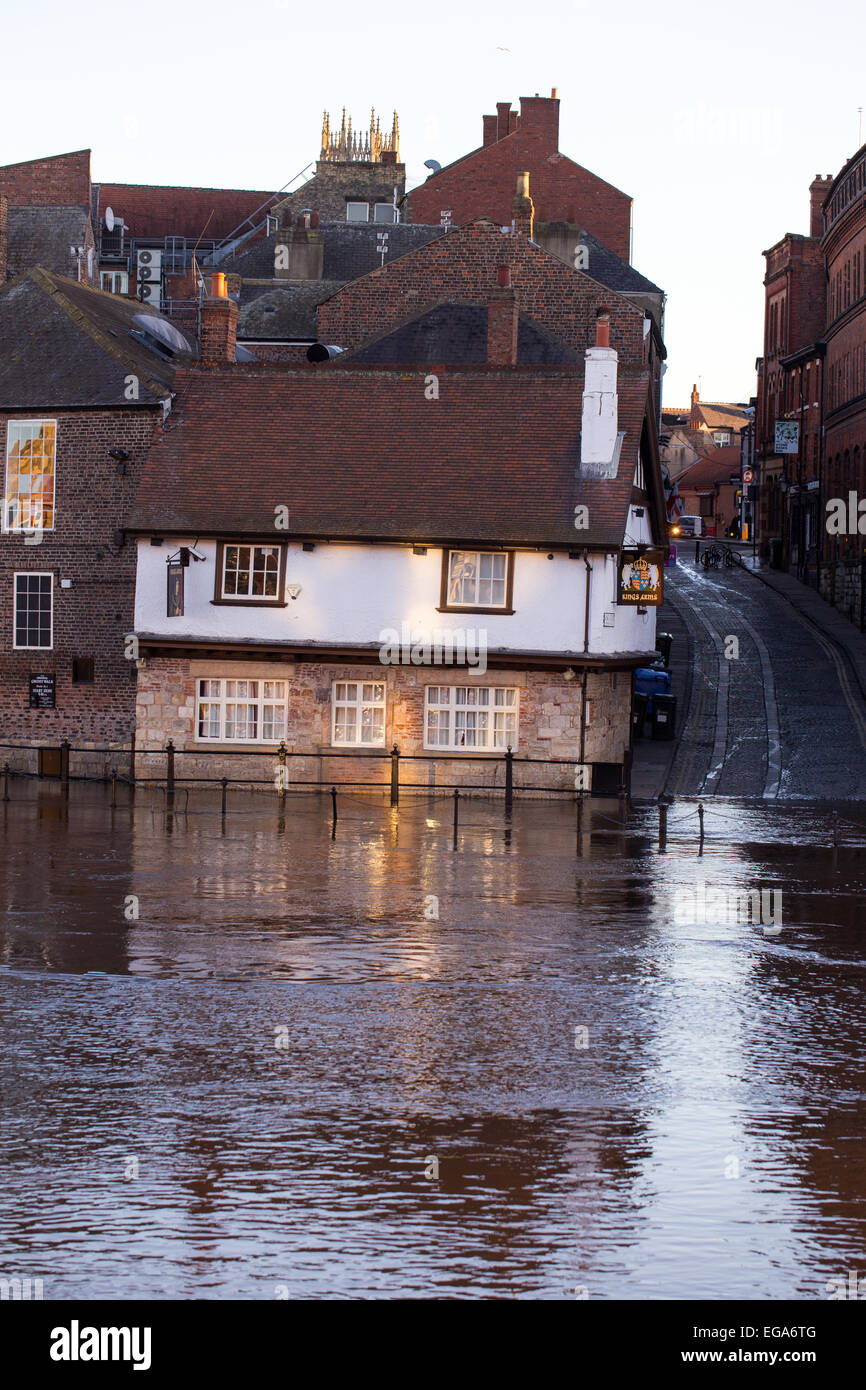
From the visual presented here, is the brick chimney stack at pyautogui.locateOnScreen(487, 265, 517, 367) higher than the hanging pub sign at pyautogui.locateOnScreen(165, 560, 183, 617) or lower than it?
higher

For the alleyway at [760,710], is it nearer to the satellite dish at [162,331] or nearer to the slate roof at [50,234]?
the satellite dish at [162,331]

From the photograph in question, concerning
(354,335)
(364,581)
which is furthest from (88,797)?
(354,335)

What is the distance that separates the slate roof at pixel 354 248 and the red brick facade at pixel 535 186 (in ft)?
9.76

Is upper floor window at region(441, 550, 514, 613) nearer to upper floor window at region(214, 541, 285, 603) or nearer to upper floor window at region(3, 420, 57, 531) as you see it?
upper floor window at region(214, 541, 285, 603)

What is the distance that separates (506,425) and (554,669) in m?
5.39

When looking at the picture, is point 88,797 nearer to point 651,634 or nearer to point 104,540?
point 104,540

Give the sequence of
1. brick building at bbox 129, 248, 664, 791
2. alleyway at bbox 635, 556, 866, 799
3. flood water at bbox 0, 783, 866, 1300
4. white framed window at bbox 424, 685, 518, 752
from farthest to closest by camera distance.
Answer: alleyway at bbox 635, 556, 866, 799
white framed window at bbox 424, 685, 518, 752
brick building at bbox 129, 248, 664, 791
flood water at bbox 0, 783, 866, 1300

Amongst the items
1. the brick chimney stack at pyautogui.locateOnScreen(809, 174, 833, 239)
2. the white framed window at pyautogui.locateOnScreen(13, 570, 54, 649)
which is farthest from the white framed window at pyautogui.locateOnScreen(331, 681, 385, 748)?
the brick chimney stack at pyautogui.locateOnScreen(809, 174, 833, 239)

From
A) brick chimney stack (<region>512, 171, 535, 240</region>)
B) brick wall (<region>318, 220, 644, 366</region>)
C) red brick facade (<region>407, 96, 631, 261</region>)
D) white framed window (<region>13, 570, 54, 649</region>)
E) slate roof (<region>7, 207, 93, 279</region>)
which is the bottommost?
white framed window (<region>13, 570, 54, 649</region>)

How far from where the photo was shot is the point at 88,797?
30.8m

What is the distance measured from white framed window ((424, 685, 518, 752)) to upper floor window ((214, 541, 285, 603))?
3.68 meters

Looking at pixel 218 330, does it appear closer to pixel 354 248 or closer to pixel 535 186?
pixel 354 248

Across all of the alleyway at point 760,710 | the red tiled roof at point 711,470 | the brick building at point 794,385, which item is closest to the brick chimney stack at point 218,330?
the alleyway at point 760,710

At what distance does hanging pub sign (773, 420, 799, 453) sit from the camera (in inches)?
2960
